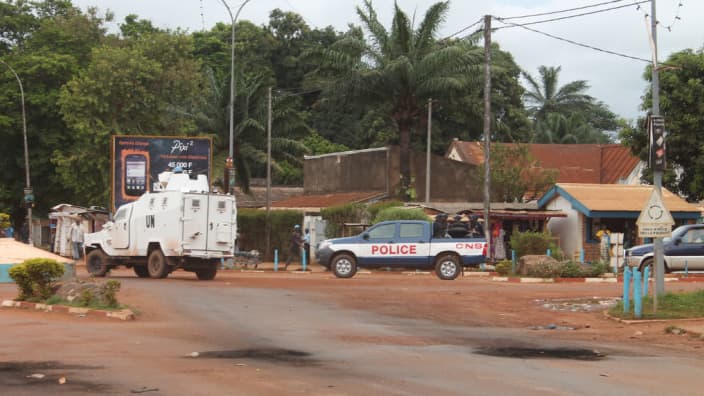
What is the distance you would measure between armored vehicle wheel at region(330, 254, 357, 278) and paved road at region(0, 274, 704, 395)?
12086 mm

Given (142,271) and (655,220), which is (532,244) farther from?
(655,220)

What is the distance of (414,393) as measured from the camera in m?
9.93

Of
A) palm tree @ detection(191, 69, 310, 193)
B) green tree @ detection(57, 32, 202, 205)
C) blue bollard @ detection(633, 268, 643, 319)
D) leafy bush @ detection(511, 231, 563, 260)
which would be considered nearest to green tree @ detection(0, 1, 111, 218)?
green tree @ detection(57, 32, 202, 205)

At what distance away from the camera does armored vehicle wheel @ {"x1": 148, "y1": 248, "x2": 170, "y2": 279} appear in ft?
97.3

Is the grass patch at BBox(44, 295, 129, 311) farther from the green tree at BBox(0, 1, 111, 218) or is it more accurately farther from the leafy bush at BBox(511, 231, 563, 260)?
the green tree at BBox(0, 1, 111, 218)

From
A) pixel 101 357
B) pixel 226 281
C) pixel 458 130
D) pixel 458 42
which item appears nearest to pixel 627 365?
pixel 101 357

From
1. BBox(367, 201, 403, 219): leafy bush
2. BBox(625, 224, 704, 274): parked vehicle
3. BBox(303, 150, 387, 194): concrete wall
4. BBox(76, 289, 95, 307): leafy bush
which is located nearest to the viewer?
BBox(76, 289, 95, 307): leafy bush

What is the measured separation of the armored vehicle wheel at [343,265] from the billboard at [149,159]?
31.2ft

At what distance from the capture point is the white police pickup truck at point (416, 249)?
3039 cm

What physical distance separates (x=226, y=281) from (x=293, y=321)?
12.8m

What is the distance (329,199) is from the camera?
51375 mm

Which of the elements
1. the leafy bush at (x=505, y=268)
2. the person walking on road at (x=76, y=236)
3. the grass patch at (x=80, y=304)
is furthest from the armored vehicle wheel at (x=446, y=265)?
the person walking on road at (x=76, y=236)

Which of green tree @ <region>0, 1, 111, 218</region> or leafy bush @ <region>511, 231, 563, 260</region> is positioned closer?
leafy bush @ <region>511, 231, 563, 260</region>

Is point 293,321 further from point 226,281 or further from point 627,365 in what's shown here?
point 226,281
